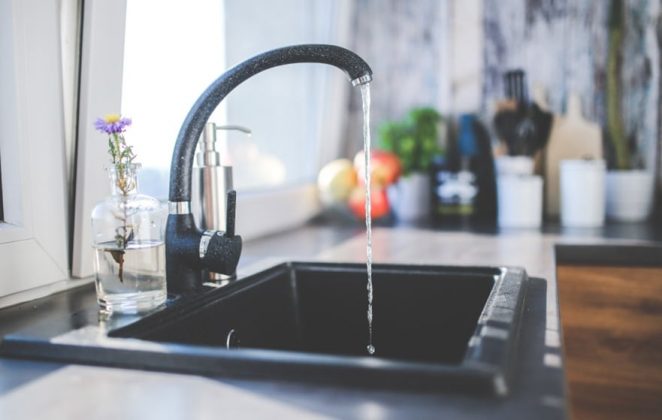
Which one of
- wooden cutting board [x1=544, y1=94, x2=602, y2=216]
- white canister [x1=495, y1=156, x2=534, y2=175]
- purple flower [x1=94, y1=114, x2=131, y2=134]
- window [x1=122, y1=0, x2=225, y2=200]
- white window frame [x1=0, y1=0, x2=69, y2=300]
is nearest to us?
purple flower [x1=94, y1=114, x2=131, y2=134]

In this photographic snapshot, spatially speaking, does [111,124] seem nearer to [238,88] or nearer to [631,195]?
[238,88]

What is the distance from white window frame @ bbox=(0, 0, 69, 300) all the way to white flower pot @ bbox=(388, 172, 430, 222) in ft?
4.04

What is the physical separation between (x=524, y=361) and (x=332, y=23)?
1.71m

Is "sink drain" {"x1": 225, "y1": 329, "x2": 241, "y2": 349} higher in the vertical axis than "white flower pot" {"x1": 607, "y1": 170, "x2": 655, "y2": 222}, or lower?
lower

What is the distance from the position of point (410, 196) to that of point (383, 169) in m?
0.11

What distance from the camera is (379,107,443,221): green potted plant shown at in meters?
2.10

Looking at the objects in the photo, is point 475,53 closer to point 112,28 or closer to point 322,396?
point 112,28

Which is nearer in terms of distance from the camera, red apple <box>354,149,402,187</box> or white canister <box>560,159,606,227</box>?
white canister <box>560,159,606,227</box>

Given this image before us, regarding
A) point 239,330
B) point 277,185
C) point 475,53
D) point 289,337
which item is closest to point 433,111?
point 475,53

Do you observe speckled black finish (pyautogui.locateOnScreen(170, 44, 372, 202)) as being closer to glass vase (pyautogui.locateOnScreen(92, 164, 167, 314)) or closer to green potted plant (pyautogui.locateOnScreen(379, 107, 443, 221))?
glass vase (pyautogui.locateOnScreen(92, 164, 167, 314))

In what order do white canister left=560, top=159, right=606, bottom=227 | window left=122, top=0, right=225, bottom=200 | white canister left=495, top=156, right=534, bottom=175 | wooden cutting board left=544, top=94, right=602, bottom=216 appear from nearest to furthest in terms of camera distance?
1. window left=122, top=0, right=225, bottom=200
2. white canister left=560, top=159, right=606, bottom=227
3. white canister left=495, top=156, right=534, bottom=175
4. wooden cutting board left=544, top=94, right=602, bottom=216

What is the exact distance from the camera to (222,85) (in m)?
0.96

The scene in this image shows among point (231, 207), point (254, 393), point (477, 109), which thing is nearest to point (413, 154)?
point (477, 109)

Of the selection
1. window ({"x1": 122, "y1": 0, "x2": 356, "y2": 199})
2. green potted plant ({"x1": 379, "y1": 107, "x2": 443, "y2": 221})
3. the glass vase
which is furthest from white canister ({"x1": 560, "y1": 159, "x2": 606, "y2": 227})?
the glass vase
